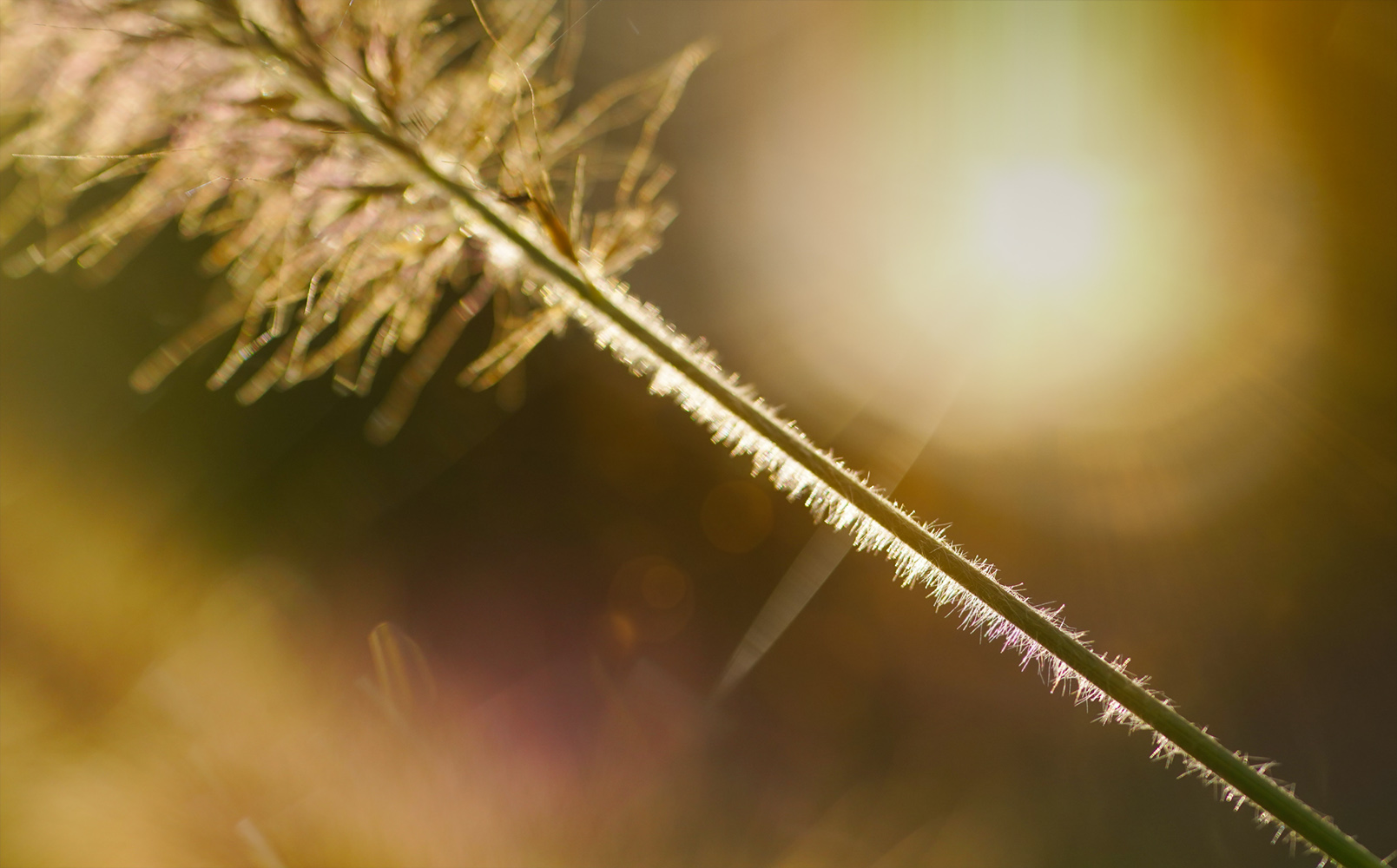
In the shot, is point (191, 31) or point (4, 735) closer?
point (191, 31)

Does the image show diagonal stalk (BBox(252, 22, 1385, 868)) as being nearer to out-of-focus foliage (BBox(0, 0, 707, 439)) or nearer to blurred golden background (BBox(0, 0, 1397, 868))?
out-of-focus foliage (BBox(0, 0, 707, 439))

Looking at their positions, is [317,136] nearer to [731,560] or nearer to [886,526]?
[886,526]

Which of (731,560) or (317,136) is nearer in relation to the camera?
(317,136)

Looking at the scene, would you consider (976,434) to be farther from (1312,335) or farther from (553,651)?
(553,651)

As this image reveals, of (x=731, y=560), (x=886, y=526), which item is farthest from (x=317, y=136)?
(x=731, y=560)

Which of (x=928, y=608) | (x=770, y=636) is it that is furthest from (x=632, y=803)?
(x=928, y=608)

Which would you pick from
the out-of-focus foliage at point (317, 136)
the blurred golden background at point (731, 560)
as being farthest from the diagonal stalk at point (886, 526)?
the blurred golden background at point (731, 560)

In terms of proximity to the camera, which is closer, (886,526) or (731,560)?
(886,526)

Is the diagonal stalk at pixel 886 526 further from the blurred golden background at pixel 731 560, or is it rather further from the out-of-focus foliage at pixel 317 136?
the blurred golden background at pixel 731 560
